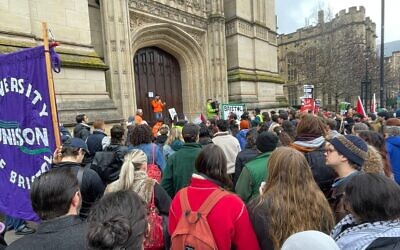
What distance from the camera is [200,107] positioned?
14.7 metres

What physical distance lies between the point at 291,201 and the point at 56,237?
4.54 feet

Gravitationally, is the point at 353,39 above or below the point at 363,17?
below

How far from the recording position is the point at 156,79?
→ 540 inches

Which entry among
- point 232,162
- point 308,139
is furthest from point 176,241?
point 232,162

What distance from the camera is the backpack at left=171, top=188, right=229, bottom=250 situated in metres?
1.87

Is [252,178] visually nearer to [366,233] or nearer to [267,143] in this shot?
[267,143]

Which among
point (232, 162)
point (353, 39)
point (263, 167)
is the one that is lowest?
point (232, 162)

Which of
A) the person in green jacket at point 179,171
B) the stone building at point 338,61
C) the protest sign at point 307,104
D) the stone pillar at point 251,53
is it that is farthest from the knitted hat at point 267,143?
the stone building at point 338,61

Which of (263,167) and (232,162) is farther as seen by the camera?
(232,162)

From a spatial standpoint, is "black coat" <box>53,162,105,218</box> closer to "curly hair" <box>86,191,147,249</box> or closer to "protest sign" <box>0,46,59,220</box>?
"protest sign" <box>0,46,59,220</box>

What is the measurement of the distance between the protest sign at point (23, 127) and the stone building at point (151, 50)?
15.0 ft

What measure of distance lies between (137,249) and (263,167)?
172 cm

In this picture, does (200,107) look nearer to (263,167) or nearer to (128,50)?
(128,50)

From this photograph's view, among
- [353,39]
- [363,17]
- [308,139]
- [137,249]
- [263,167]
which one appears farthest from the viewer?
[363,17]
